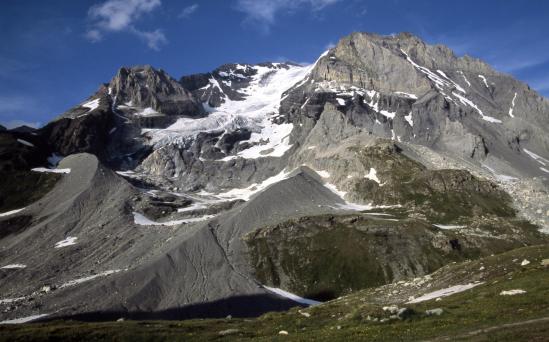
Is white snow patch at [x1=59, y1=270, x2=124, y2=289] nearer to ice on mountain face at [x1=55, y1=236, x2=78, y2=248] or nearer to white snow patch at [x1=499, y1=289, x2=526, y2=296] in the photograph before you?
ice on mountain face at [x1=55, y1=236, x2=78, y2=248]

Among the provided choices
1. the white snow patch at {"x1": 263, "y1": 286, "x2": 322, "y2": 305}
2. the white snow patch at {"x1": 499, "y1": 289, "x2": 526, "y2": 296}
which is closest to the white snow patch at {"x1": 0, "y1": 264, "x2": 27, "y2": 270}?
the white snow patch at {"x1": 263, "y1": 286, "x2": 322, "y2": 305}

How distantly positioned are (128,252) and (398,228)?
98343mm

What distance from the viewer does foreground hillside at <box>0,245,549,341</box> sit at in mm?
35719

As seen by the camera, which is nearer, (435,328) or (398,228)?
(435,328)

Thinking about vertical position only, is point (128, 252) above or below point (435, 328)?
above

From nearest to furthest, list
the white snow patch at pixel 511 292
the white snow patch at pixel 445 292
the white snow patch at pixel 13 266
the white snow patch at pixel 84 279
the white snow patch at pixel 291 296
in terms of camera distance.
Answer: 1. the white snow patch at pixel 511 292
2. the white snow patch at pixel 445 292
3. the white snow patch at pixel 84 279
4. the white snow patch at pixel 291 296
5. the white snow patch at pixel 13 266

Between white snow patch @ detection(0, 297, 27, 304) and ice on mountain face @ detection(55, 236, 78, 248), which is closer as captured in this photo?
white snow patch @ detection(0, 297, 27, 304)

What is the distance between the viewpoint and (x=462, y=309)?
42.9 m

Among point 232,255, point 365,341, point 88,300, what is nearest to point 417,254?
point 232,255

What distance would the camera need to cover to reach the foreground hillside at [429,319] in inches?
1406

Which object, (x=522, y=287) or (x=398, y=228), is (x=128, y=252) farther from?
(x=522, y=287)

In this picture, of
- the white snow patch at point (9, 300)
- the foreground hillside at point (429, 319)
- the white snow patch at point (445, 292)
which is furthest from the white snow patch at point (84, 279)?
the white snow patch at point (445, 292)

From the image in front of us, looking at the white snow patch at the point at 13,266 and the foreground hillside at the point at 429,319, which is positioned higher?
the white snow patch at the point at 13,266

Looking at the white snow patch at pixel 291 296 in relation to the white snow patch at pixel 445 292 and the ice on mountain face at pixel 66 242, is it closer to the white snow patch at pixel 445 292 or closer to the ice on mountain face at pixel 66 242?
the ice on mountain face at pixel 66 242
